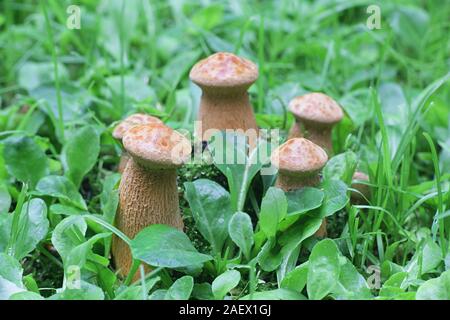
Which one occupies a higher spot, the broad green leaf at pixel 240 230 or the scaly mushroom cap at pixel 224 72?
the scaly mushroom cap at pixel 224 72

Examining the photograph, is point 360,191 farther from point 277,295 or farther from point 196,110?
point 196,110

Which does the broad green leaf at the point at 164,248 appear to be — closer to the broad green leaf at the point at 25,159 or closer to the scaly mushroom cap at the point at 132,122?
the scaly mushroom cap at the point at 132,122

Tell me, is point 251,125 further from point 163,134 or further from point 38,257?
point 38,257
